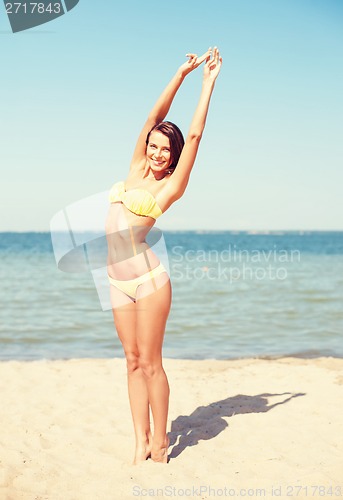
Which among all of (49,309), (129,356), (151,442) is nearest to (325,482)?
(151,442)

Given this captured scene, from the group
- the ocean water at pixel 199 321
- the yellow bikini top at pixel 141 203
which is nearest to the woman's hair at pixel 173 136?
the yellow bikini top at pixel 141 203

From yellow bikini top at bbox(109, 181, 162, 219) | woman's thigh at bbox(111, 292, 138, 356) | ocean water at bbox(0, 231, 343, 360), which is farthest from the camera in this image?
ocean water at bbox(0, 231, 343, 360)

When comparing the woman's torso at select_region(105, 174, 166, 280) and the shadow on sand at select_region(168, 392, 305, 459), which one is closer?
the woman's torso at select_region(105, 174, 166, 280)

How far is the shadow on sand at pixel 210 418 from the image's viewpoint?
191 inches

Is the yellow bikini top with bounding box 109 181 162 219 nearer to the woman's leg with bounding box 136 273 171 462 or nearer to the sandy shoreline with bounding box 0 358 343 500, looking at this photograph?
the woman's leg with bounding box 136 273 171 462

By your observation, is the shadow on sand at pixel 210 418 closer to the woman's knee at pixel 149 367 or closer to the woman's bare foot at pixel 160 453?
the woman's bare foot at pixel 160 453

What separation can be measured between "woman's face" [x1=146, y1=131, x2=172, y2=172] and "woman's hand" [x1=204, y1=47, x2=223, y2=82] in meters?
0.53

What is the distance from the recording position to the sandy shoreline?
152 inches

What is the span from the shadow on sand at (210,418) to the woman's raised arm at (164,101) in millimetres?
2457

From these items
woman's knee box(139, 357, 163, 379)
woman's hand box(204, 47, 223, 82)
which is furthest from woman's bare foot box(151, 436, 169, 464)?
woman's hand box(204, 47, 223, 82)

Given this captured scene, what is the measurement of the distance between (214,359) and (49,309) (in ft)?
19.0
